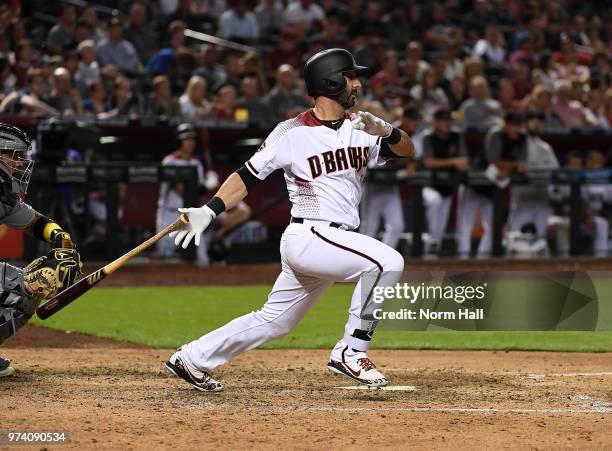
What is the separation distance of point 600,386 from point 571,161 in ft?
32.2

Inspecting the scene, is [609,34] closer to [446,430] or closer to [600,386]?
[600,386]

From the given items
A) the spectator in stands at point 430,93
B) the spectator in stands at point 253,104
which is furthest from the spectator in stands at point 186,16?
the spectator in stands at point 430,93

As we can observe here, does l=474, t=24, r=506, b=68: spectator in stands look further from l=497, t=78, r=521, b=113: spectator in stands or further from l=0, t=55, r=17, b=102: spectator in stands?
l=0, t=55, r=17, b=102: spectator in stands

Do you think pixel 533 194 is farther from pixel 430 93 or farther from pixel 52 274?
pixel 52 274

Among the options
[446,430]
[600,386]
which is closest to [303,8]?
[600,386]

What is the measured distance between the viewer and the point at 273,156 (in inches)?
249

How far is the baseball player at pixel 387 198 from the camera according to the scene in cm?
→ 1424

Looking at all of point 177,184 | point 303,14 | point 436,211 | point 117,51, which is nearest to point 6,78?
point 117,51

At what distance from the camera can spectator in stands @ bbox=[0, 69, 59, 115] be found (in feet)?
43.6

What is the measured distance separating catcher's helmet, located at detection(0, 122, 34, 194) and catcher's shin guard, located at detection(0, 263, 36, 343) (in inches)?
19.4

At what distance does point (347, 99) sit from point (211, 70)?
10.00 metres

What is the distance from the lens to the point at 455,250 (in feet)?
49.2

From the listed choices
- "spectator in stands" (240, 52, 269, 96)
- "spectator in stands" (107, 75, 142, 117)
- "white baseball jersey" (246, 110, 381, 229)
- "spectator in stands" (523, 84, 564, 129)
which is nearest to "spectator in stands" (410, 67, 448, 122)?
"spectator in stands" (523, 84, 564, 129)

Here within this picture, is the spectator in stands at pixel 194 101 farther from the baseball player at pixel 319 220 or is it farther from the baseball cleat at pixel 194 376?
the baseball cleat at pixel 194 376
